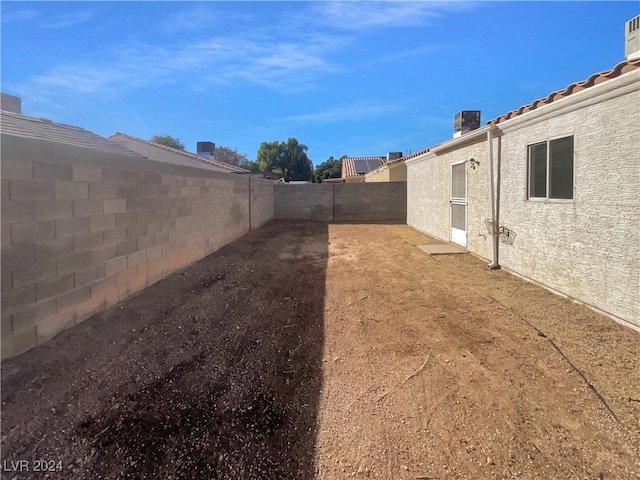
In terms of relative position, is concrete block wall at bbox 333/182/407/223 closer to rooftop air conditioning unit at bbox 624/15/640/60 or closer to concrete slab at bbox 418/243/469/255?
concrete slab at bbox 418/243/469/255

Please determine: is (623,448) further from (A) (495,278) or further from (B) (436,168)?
(B) (436,168)

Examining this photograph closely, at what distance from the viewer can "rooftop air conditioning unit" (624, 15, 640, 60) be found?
4496 mm

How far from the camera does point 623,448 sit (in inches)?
73.0

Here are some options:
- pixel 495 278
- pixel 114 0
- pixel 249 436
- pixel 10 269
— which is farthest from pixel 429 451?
pixel 114 0

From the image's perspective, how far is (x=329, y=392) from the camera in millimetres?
2432

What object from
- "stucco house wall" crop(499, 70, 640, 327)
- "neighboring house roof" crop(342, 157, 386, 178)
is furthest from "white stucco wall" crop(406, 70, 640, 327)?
"neighboring house roof" crop(342, 157, 386, 178)

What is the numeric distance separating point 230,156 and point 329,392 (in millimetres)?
40271

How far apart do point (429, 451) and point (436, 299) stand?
2.82 metres

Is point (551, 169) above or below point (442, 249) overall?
above

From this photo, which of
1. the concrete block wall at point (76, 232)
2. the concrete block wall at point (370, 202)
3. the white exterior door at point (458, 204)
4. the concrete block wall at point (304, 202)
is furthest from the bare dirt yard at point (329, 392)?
the concrete block wall at point (304, 202)

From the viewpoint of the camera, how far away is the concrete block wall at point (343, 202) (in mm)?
15031

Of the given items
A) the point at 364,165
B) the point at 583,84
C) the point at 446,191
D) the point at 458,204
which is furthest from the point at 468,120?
the point at 364,165

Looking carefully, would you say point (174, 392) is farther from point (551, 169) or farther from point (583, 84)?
point (583, 84)

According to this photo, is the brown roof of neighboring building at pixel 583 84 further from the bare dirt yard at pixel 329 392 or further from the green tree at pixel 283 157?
the green tree at pixel 283 157
